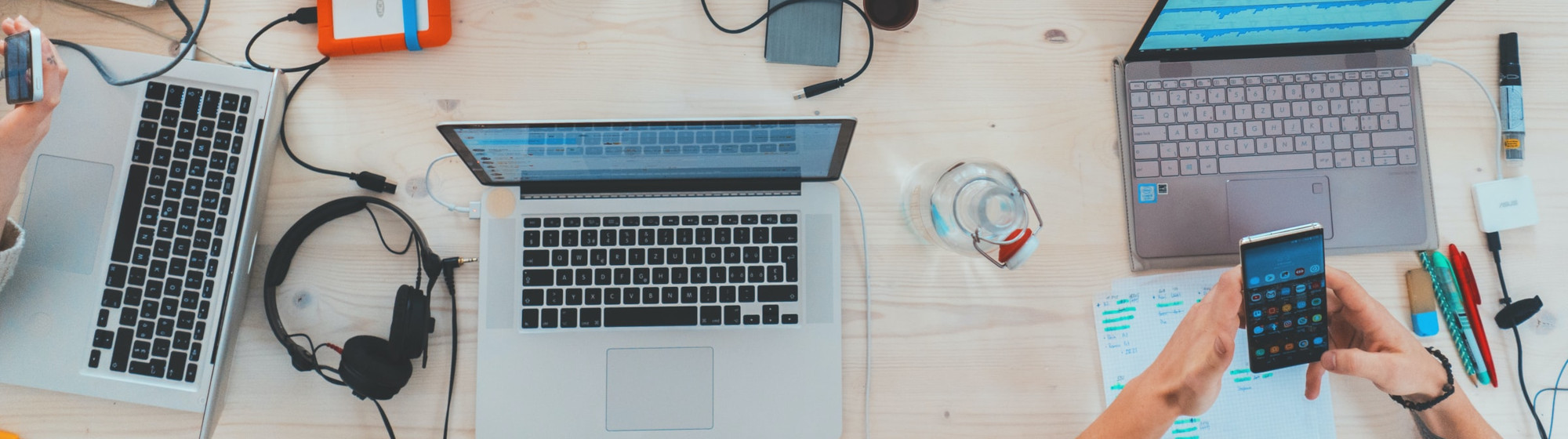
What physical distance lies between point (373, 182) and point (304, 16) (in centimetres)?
23

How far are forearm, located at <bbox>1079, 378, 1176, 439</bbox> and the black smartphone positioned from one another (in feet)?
0.38

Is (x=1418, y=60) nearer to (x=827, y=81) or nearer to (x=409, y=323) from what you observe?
(x=827, y=81)

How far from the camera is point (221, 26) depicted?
0.95m

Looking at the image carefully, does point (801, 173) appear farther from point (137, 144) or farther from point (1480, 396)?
point (1480, 396)

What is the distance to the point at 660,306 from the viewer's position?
0.87 metres

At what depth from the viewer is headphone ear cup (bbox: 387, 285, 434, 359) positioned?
0.85m

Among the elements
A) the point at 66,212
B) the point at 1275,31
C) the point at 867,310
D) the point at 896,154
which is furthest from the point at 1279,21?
the point at 66,212

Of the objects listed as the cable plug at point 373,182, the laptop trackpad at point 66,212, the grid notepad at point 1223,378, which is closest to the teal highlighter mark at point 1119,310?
the grid notepad at point 1223,378

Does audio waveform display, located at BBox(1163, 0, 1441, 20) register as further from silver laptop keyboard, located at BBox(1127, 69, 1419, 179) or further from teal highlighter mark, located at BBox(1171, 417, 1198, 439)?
teal highlighter mark, located at BBox(1171, 417, 1198, 439)

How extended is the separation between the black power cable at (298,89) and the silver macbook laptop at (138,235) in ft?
0.19

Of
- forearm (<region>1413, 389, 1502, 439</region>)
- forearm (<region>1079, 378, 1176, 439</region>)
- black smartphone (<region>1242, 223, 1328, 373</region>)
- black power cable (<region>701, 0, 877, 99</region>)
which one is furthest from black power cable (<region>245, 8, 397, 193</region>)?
forearm (<region>1413, 389, 1502, 439</region>)

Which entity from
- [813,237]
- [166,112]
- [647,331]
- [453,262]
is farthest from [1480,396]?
[166,112]

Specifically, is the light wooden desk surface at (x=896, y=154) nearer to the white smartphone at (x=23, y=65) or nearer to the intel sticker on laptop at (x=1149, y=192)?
the intel sticker on laptop at (x=1149, y=192)

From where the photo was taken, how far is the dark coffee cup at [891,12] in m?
0.91
